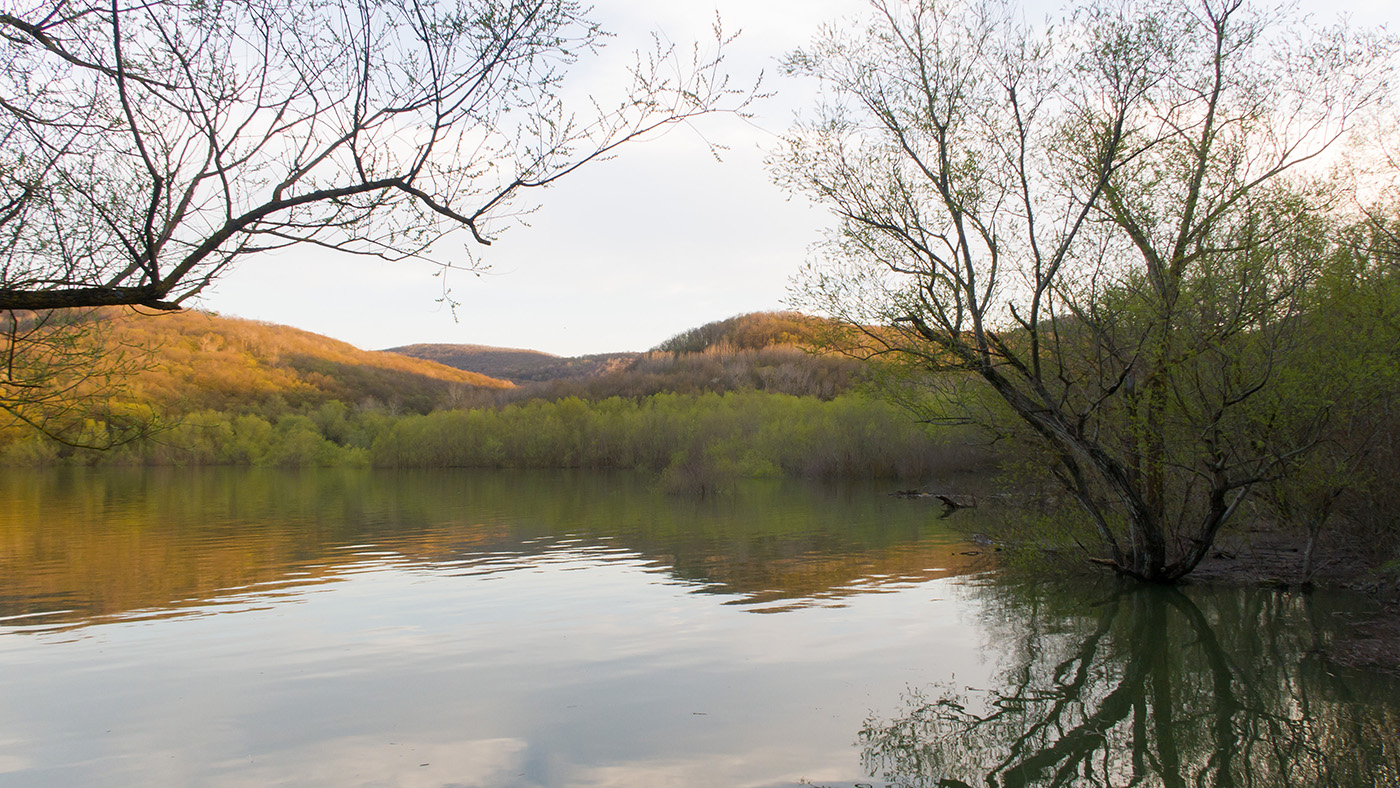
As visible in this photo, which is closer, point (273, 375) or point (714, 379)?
point (714, 379)

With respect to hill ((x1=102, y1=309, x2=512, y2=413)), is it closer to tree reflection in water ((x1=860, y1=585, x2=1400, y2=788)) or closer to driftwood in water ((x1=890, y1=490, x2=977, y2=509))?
driftwood in water ((x1=890, y1=490, x2=977, y2=509))

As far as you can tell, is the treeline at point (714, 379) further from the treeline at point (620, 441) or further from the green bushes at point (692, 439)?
the treeline at point (620, 441)

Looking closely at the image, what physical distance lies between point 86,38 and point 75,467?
290 feet

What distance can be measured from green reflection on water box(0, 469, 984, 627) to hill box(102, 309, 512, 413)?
59.1 metres

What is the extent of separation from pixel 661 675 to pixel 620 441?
209 feet

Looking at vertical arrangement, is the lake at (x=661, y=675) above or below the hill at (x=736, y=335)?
below

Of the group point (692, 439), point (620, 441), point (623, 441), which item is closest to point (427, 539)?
Result: point (692, 439)

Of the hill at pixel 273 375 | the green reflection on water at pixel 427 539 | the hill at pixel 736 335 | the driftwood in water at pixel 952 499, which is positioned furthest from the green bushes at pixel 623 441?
the hill at pixel 736 335

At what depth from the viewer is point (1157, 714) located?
8781 mm

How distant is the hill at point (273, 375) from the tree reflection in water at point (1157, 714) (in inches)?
3517

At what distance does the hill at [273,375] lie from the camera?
110875 millimetres

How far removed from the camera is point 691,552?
2105 centimetres

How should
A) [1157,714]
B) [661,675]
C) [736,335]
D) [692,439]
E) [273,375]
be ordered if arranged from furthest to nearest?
[736,335] < [273,375] < [692,439] < [661,675] < [1157,714]

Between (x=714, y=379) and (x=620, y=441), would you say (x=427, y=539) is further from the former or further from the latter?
(x=714, y=379)
